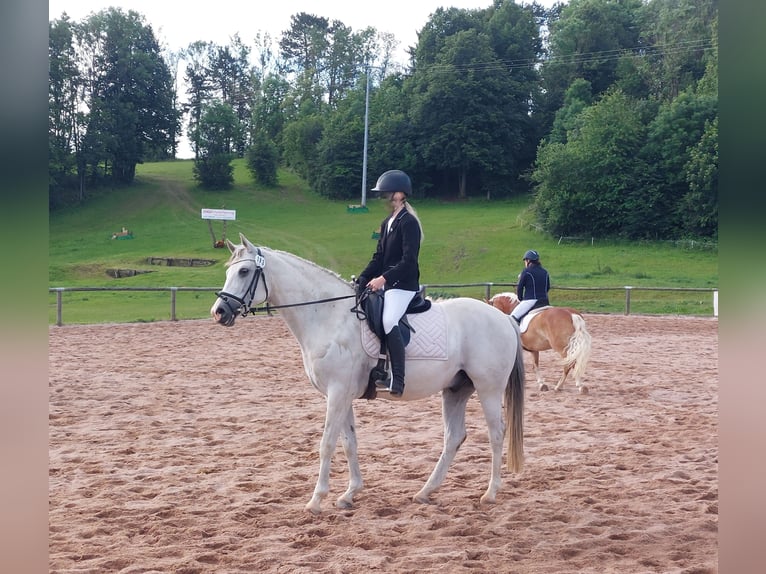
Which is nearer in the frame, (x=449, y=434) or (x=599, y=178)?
(x=449, y=434)

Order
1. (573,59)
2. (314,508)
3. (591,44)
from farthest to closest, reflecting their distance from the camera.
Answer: (591,44) → (573,59) → (314,508)

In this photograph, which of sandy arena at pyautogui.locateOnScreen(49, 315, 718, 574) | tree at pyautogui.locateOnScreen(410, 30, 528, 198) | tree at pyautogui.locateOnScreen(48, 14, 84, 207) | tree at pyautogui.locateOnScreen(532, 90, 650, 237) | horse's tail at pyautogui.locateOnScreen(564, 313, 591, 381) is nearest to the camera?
sandy arena at pyautogui.locateOnScreen(49, 315, 718, 574)

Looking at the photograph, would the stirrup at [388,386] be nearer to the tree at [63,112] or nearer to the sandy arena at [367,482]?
the sandy arena at [367,482]

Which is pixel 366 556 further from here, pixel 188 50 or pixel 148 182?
pixel 188 50

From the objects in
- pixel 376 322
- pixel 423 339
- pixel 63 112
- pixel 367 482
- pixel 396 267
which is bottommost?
pixel 367 482

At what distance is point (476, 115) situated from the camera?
56.1 meters

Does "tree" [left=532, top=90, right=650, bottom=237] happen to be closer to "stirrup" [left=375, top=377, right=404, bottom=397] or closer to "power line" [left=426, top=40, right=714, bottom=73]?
"power line" [left=426, top=40, right=714, bottom=73]

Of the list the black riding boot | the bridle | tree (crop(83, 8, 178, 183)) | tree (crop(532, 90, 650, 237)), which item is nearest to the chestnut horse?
the black riding boot

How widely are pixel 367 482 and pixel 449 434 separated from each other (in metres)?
0.89

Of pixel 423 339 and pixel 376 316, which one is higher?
pixel 376 316

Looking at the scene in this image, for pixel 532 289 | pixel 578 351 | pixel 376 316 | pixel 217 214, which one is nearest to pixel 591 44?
pixel 217 214

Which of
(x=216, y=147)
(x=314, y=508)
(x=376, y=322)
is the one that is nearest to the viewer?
(x=314, y=508)

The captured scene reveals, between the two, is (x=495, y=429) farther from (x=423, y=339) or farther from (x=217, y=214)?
(x=217, y=214)

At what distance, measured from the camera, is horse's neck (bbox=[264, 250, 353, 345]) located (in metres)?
5.76
